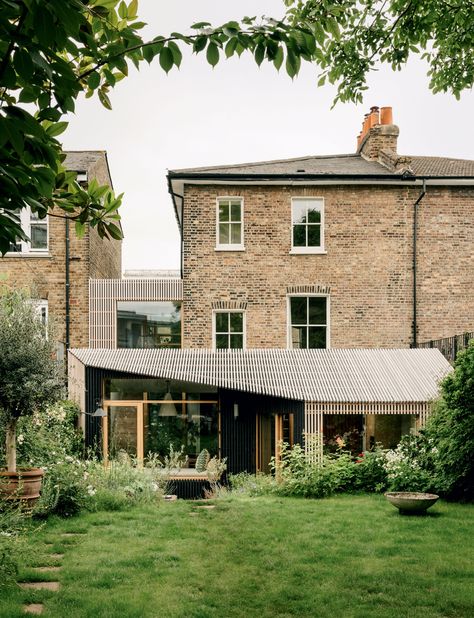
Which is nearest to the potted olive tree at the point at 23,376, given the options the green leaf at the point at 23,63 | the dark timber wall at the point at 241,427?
the dark timber wall at the point at 241,427

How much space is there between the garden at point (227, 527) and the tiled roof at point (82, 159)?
7175 mm

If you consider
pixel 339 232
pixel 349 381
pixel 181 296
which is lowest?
pixel 349 381

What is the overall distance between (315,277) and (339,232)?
154 cm

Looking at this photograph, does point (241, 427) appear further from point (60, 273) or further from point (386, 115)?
point (386, 115)

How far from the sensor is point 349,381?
18297mm

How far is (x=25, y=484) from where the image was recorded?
1286 cm

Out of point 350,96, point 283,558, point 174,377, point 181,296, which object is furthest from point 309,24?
point 181,296

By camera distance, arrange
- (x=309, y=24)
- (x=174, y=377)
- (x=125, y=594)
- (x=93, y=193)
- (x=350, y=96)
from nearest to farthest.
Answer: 1. (x=309, y=24)
2. (x=93, y=193)
3. (x=125, y=594)
4. (x=350, y=96)
5. (x=174, y=377)

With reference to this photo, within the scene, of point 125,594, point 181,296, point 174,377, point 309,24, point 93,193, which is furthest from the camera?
point 181,296

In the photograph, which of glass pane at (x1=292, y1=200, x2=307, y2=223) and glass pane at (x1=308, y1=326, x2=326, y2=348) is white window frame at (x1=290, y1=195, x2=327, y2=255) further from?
glass pane at (x1=308, y1=326, x2=326, y2=348)

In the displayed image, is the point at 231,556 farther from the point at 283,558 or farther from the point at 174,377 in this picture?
the point at 174,377

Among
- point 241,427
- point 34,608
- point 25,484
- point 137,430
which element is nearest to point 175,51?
point 34,608

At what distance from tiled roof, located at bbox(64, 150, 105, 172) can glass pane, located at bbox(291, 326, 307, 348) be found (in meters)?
7.77

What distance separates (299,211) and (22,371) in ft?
37.4
